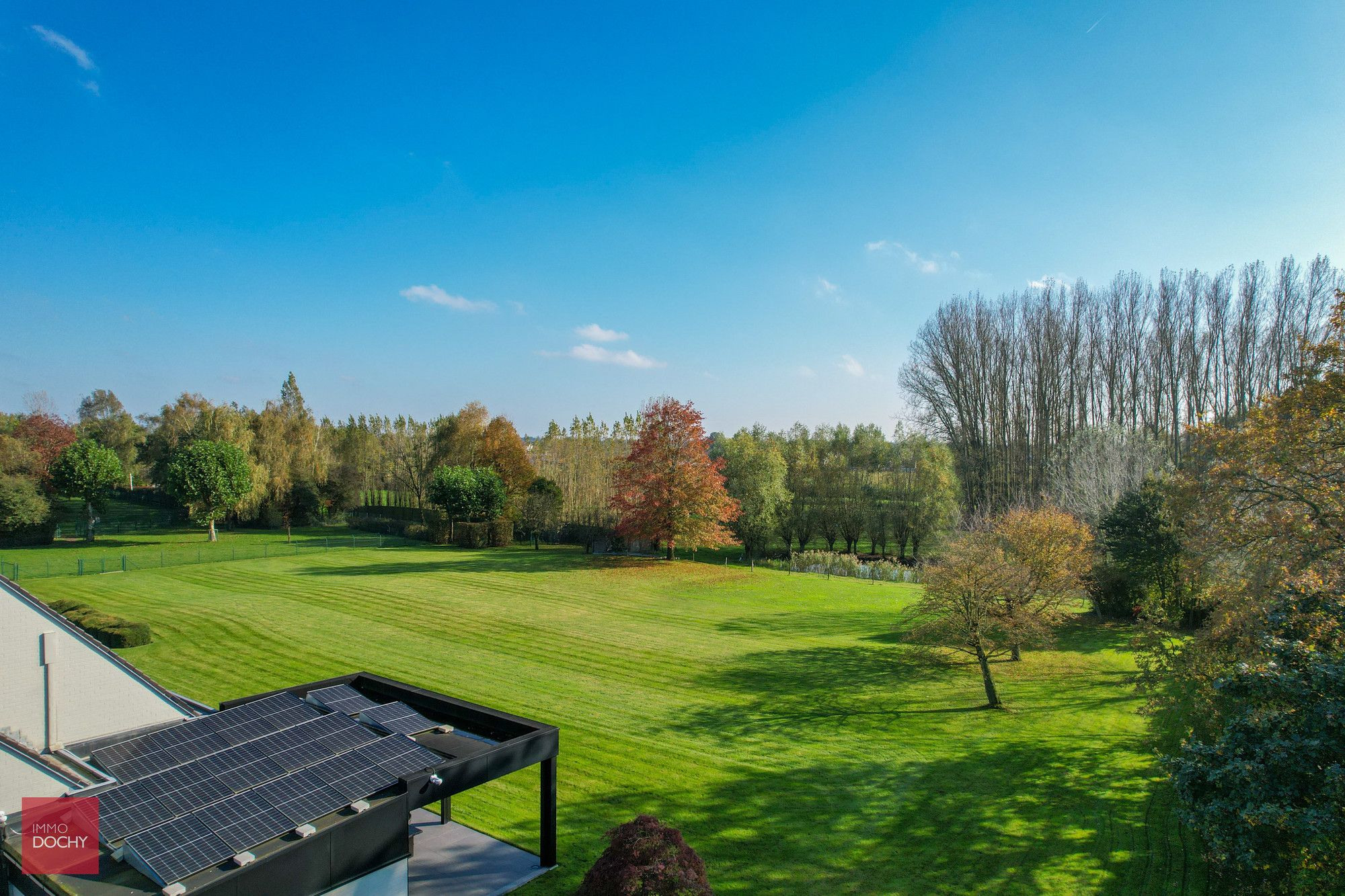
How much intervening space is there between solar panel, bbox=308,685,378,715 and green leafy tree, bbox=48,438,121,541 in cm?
4232

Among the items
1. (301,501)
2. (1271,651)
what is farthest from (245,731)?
(301,501)

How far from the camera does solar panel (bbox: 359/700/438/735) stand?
23.1 ft

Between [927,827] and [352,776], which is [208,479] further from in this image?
[927,827]

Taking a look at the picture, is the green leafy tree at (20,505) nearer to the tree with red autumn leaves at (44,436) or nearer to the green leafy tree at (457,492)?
the tree with red autumn leaves at (44,436)

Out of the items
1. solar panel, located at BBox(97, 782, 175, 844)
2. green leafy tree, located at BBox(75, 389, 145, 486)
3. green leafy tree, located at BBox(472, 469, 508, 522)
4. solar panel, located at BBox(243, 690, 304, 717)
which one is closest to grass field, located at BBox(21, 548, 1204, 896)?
solar panel, located at BBox(243, 690, 304, 717)

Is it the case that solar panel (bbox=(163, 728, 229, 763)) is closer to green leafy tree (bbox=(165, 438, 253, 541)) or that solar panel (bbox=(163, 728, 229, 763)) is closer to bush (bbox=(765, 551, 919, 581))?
bush (bbox=(765, 551, 919, 581))

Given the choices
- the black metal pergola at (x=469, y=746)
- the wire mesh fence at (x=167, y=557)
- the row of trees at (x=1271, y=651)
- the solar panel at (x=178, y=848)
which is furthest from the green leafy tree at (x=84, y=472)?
the row of trees at (x=1271, y=651)

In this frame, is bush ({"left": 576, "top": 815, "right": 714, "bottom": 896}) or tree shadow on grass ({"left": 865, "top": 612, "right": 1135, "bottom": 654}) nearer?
bush ({"left": 576, "top": 815, "right": 714, "bottom": 896})

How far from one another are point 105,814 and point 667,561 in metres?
28.8

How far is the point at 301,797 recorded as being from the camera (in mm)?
5449

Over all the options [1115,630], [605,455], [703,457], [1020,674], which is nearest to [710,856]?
[1020,674]

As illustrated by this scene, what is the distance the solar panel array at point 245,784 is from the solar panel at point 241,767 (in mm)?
11

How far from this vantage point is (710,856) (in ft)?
25.5

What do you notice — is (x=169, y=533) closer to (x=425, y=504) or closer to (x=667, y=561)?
(x=425, y=504)
